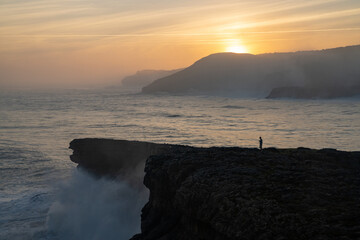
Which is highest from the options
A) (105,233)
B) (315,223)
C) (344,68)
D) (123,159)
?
(344,68)

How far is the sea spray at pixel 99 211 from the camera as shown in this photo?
20031 millimetres

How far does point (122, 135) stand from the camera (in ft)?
167

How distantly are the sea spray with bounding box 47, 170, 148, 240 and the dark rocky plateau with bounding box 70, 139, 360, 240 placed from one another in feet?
19.2

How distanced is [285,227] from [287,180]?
105 inches

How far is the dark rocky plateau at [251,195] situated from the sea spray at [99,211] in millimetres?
5849

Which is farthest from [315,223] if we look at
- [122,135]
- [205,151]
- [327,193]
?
[122,135]

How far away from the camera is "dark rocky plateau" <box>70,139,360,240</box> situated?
9336mm

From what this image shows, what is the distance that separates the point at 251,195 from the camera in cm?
1081

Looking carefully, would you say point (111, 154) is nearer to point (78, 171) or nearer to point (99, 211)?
point (78, 171)

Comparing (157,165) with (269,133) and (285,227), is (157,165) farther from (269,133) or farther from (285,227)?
(269,133)

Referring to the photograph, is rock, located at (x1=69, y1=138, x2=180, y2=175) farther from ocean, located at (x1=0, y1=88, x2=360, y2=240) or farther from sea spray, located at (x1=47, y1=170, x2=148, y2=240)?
sea spray, located at (x1=47, y1=170, x2=148, y2=240)

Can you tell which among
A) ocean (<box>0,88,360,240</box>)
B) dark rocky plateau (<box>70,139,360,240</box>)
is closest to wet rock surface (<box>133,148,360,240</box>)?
dark rocky plateau (<box>70,139,360,240</box>)

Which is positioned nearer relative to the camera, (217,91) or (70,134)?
(70,134)

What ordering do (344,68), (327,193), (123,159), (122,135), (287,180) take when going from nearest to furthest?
(327,193) → (287,180) → (123,159) → (122,135) → (344,68)
